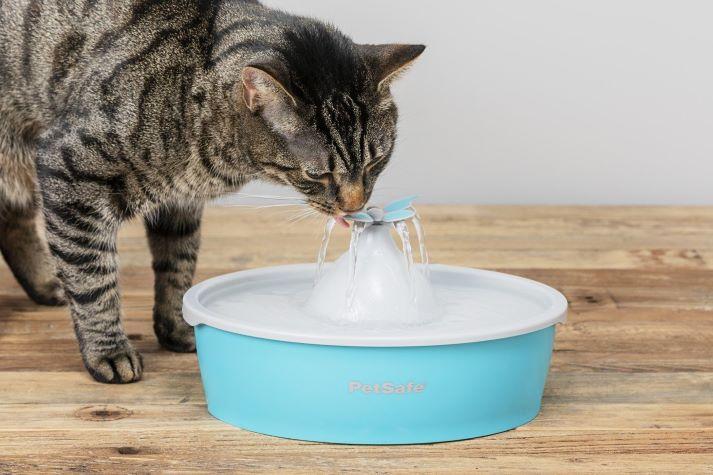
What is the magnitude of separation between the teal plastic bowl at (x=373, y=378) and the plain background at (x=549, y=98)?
1765mm

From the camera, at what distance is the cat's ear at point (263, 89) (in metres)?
1.58

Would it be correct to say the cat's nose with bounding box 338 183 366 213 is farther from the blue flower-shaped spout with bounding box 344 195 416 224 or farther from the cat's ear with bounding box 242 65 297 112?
the cat's ear with bounding box 242 65 297 112

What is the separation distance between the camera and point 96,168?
176 cm

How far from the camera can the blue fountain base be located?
4.97 feet

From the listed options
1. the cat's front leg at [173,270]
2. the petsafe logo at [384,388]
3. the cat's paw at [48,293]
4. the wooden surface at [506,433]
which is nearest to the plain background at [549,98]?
the wooden surface at [506,433]

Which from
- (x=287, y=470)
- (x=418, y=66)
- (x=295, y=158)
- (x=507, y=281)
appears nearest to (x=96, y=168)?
(x=295, y=158)

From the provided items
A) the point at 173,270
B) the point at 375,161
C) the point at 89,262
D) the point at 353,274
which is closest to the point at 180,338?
the point at 173,270

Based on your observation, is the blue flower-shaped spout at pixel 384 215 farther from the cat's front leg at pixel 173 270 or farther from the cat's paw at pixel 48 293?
the cat's paw at pixel 48 293

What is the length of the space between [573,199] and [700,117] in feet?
1.56

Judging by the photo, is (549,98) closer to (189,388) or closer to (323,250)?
(323,250)

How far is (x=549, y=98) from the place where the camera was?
338 cm

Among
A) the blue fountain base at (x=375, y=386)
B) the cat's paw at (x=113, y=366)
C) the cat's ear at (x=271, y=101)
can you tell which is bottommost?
the cat's paw at (x=113, y=366)

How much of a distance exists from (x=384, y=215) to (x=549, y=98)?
69.2 inches

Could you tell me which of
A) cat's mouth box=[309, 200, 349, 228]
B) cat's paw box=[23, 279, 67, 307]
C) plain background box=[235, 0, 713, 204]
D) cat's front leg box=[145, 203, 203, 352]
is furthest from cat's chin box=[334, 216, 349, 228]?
plain background box=[235, 0, 713, 204]
